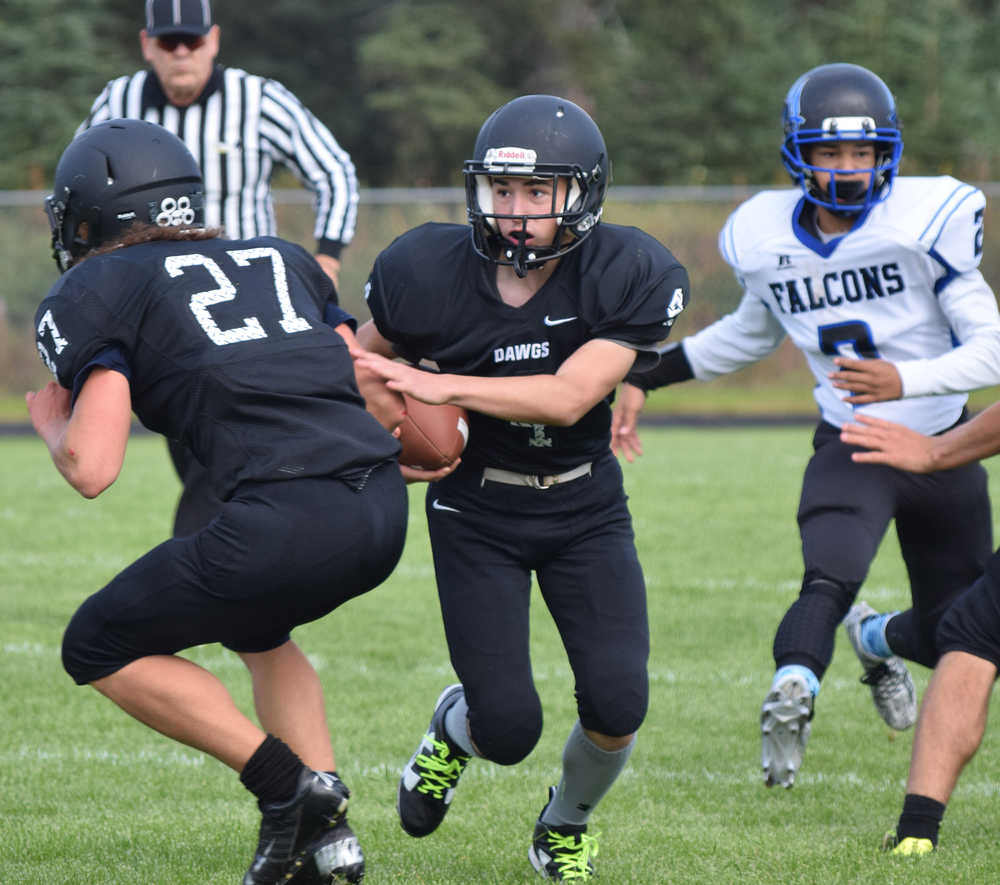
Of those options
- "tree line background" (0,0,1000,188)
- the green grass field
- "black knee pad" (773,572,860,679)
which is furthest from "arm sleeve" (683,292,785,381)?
"tree line background" (0,0,1000,188)

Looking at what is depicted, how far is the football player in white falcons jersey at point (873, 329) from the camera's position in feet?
12.8

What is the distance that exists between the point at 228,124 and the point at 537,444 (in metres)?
2.45

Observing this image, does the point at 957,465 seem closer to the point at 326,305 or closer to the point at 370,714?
the point at 326,305

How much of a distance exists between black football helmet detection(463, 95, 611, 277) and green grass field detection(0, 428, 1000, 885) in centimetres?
134

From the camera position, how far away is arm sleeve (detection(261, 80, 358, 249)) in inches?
211

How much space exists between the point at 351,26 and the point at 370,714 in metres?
21.8

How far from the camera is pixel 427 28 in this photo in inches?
914

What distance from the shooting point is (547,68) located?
76.5 feet

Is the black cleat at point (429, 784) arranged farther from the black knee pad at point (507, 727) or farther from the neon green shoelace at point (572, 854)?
the neon green shoelace at point (572, 854)

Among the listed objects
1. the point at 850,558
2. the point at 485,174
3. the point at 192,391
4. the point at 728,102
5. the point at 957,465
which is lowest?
the point at 728,102

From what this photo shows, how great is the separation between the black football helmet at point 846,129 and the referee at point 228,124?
5.66 ft

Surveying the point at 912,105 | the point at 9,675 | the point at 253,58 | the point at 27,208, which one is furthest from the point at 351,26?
the point at 9,675

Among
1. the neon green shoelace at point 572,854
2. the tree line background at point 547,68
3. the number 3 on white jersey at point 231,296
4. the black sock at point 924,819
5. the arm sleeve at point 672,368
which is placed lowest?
the tree line background at point 547,68

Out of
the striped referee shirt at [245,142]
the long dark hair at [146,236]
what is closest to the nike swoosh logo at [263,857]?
the long dark hair at [146,236]
